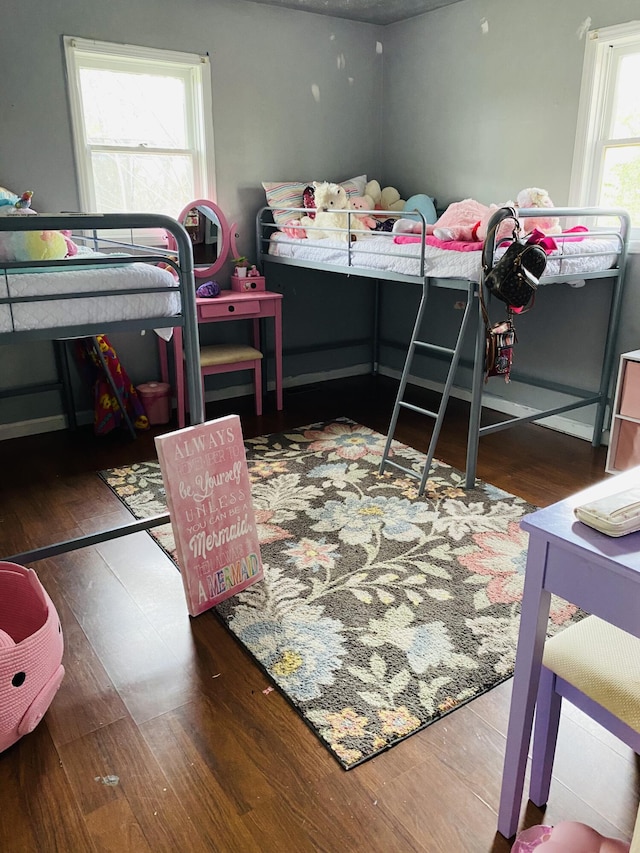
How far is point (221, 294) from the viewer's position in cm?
391

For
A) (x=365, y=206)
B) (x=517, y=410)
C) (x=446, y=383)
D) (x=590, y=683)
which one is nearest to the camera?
(x=590, y=683)

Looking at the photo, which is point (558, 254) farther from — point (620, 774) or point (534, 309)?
point (620, 774)

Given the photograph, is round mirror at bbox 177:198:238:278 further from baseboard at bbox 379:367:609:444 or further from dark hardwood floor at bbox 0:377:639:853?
dark hardwood floor at bbox 0:377:639:853

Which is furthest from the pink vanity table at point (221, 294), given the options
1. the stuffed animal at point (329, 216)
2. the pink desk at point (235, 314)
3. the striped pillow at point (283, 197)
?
the stuffed animal at point (329, 216)

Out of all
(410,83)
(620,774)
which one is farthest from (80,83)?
(620,774)

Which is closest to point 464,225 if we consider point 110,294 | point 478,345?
point 478,345

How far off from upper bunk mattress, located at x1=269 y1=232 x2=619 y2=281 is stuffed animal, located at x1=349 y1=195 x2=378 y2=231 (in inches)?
13.6

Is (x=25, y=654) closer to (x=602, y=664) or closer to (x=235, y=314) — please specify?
(x=602, y=664)

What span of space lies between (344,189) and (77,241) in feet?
5.29

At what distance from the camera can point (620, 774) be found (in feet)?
4.83

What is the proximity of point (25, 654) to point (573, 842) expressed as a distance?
120 centimetres

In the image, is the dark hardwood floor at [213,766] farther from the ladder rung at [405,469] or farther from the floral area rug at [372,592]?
the ladder rung at [405,469]

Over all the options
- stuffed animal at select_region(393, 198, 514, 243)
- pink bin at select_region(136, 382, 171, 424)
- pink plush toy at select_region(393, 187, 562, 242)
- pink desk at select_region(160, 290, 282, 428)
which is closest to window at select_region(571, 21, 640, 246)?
pink plush toy at select_region(393, 187, 562, 242)

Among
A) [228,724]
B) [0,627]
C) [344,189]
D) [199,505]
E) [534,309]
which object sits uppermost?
[344,189]
